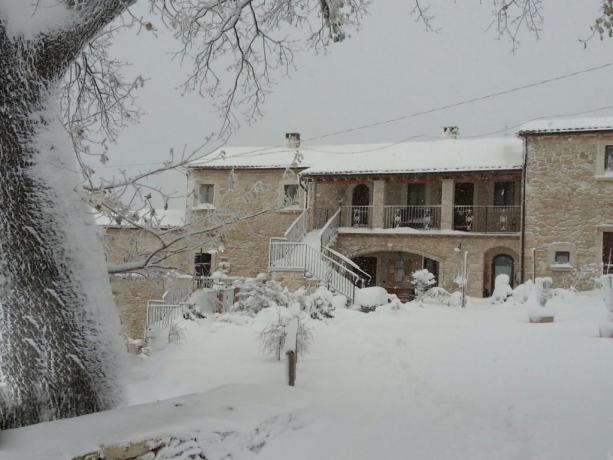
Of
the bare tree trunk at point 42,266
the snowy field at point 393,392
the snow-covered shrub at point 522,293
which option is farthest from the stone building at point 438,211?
the bare tree trunk at point 42,266

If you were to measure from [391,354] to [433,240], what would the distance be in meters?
11.1

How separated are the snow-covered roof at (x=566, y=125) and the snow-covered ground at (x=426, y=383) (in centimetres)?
730

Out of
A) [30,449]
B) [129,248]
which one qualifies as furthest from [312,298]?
[30,449]

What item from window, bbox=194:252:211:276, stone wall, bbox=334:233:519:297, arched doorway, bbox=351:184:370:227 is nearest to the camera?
stone wall, bbox=334:233:519:297

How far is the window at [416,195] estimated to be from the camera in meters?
20.5

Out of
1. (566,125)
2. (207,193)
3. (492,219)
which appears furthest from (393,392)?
(207,193)

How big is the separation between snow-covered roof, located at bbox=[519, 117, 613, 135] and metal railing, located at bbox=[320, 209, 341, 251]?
6372mm

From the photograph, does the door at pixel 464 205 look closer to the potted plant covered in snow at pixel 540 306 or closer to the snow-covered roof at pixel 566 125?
the snow-covered roof at pixel 566 125

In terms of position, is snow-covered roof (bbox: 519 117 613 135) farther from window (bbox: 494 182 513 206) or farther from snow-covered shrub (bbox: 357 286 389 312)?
snow-covered shrub (bbox: 357 286 389 312)

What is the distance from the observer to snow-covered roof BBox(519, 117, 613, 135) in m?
16.1

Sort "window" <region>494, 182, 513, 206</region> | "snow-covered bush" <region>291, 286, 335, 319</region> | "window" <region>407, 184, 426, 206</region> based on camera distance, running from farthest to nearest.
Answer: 1. "window" <region>407, 184, 426, 206</region>
2. "window" <region>494, 182, 513, 206</region>
3. "snow-covered bush" <region>291, 286, 335, 319</region>

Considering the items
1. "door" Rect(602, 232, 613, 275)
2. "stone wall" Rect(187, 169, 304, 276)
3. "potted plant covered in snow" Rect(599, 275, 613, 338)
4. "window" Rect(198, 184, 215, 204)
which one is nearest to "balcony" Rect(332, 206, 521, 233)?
"stone wall" Rect(187, 169, 304, 276)

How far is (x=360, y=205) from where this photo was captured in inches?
830

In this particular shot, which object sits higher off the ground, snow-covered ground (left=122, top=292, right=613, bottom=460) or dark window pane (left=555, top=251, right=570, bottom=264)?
dark window pane (left=555, top=251, right=570, bottom=264)
